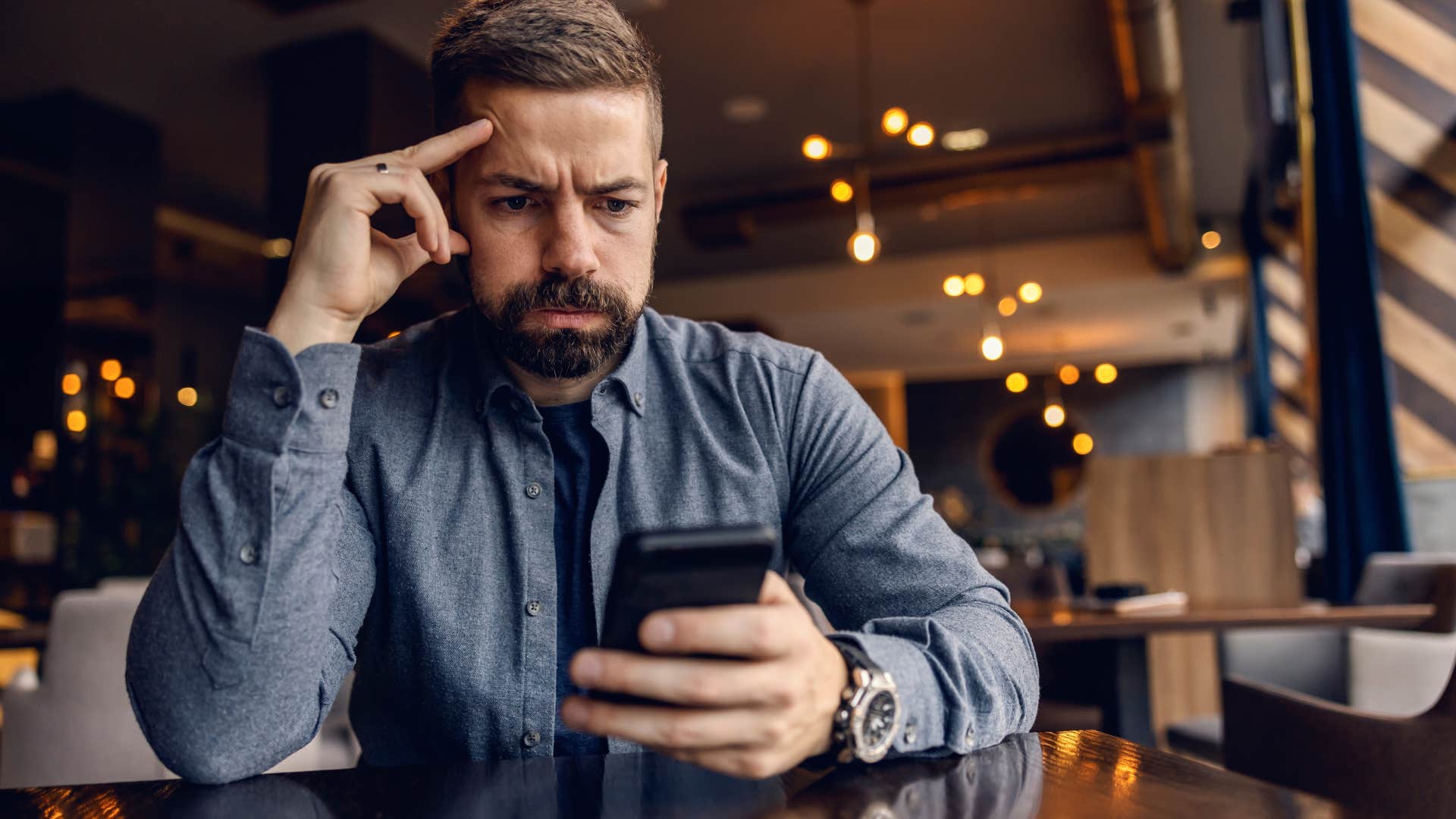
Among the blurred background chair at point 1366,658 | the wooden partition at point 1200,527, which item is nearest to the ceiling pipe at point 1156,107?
the wooden partition at point 1200,527

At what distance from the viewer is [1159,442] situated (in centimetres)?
1375

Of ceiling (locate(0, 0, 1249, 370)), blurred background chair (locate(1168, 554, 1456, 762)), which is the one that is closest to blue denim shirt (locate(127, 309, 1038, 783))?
blurred background chair (locate(1168, 554, 1456, 762))

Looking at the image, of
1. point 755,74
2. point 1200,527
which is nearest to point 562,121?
point 1200,527

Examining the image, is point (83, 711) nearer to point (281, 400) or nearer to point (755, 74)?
point (281, 400)

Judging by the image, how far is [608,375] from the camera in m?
1.26

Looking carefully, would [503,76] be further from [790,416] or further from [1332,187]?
[1332,187]

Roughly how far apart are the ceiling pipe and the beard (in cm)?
415

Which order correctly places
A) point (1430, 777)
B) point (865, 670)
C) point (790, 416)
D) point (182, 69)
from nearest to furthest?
point (865, 670) < point (790, 416) < point (1430, 777) < point (182, 69)

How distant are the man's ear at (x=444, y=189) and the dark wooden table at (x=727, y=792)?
69 centimetres

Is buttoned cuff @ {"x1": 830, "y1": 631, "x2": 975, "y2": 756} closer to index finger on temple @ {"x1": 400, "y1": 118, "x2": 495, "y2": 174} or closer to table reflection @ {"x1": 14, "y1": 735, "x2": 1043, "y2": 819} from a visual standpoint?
table reflection @ {"x1": 14, "y1": 735, "x2": 1043, "y2": 819}

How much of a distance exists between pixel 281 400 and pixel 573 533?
395 mm

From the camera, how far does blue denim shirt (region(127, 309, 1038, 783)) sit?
0.92 m

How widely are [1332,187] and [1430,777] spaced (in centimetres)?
330

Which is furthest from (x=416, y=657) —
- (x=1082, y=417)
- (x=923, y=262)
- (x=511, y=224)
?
(x=1082, y=417)
